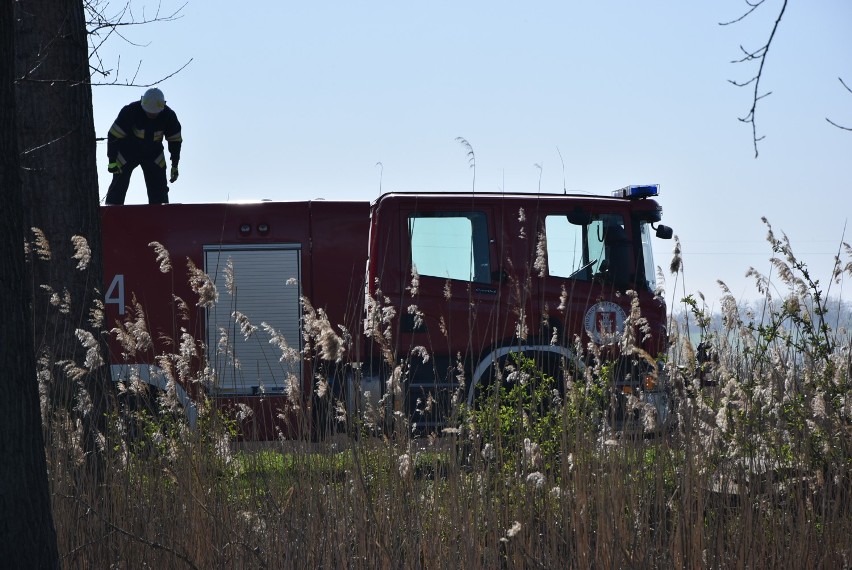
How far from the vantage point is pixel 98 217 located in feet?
18.2

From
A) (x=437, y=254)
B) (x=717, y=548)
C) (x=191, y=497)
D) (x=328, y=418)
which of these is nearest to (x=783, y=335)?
(x=717, y=548)

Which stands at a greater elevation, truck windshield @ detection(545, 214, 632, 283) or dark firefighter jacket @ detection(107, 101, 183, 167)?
dark firefighter jacket @ detection(107, 101, 183, 167)

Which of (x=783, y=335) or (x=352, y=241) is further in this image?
(x=352, y=241)

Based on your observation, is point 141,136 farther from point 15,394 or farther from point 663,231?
point 15,394

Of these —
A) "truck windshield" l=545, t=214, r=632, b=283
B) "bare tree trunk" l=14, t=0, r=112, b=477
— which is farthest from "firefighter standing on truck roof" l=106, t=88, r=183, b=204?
"bare tree trunk" l=14, t=0, r=112, b=477

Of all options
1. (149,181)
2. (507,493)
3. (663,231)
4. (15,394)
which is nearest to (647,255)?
(663,231)

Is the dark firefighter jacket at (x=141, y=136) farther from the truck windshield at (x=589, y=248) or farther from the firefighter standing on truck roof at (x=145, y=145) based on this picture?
the truck windshield at (x=589, y=248)

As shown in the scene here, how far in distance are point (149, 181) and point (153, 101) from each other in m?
0.76

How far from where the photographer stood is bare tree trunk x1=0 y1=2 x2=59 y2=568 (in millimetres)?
3141

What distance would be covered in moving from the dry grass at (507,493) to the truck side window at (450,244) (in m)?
4.15

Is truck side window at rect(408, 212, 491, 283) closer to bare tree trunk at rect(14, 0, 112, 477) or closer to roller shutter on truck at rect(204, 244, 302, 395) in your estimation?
roller shutter on truck at rect(204, 244, 302, 395)

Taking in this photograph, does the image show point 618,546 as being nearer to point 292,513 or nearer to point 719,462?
point 719,462

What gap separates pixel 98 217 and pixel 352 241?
3.26 m

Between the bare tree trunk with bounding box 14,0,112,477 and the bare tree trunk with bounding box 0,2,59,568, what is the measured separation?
211cm
